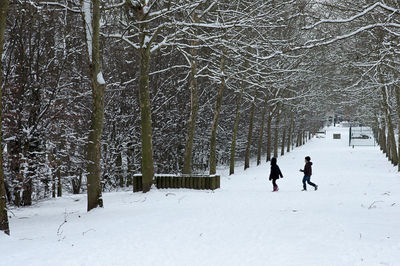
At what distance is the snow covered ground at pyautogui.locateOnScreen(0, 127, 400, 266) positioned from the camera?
589cm

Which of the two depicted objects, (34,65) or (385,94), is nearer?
(34,65)

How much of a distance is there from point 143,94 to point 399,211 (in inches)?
342

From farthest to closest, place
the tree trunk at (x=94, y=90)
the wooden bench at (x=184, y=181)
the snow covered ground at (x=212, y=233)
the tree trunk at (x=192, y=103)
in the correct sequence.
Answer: the tree trunk at (x=192, y=103) → the wooden bench at (x=184, y=181) → the tree trunk at (x=94, y=90) → the snow covered ground at (x=212, y=233)

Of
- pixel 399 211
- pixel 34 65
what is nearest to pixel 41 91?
pixel 34 65

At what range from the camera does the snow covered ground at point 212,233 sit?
5895 millimetres

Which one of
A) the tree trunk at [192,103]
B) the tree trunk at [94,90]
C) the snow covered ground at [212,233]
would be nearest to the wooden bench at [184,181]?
the snow covered ground at [212,233]

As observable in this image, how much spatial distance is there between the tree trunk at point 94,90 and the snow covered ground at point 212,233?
81cm

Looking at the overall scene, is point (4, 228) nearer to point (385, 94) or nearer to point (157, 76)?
point (157, 76)

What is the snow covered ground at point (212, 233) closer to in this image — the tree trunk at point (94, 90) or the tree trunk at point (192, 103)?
the tree trunk at point (94, 90)

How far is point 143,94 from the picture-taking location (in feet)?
44.3

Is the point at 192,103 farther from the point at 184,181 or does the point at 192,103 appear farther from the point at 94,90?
the point at 94,90

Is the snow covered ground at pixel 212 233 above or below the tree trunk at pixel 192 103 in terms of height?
below

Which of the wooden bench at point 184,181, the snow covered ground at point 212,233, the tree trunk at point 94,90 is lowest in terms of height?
the snow covered ground at point 212,233

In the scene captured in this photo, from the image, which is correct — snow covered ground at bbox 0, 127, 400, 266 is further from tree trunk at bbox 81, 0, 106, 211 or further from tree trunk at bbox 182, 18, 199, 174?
tree trunk at bbox 182, 18, 199, 174
